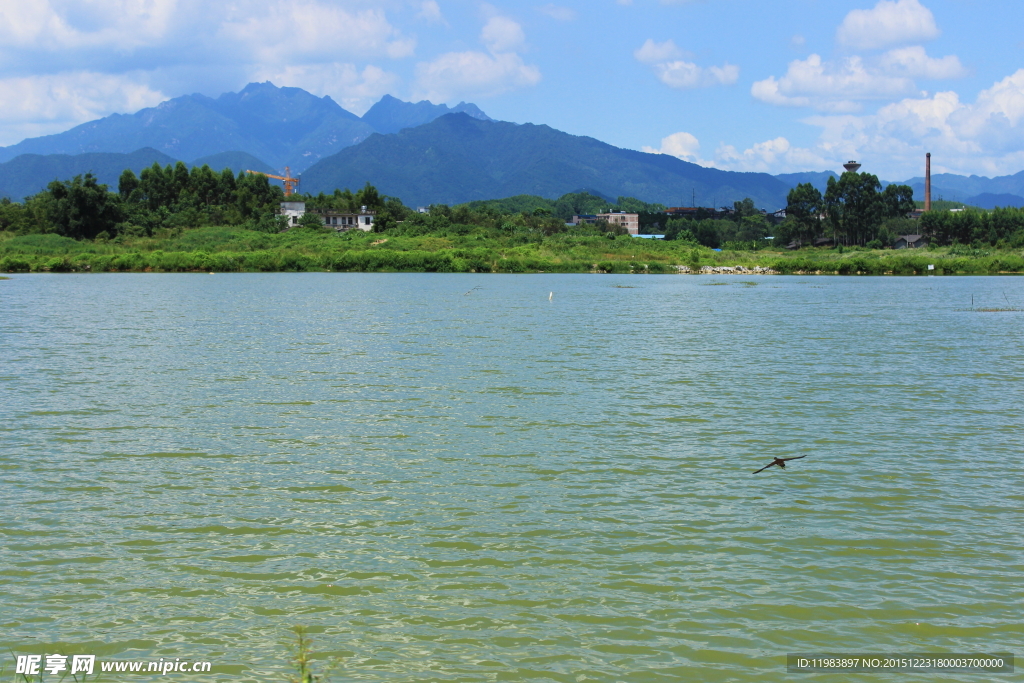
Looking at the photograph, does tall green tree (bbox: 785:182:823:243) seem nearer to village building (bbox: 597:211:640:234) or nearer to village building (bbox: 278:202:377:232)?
village building (bbox: 597:211:640:234)

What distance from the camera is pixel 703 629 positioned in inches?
269

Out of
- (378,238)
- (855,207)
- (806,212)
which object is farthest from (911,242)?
(378,238)

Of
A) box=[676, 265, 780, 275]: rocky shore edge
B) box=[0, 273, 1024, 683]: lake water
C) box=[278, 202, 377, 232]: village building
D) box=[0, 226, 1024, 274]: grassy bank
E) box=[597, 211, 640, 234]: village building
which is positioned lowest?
box=[0, 273, 1024, 683]: lake water

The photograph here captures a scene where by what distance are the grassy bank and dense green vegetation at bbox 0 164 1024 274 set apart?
0.16 metres

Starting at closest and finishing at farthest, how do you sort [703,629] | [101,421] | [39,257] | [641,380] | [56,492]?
[703,629]
[56,492]
[101,421]
[641,380]
[39,257]

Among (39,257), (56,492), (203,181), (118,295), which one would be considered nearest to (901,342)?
(56,492)

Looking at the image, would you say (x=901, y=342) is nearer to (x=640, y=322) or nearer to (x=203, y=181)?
(x=640, y=322)

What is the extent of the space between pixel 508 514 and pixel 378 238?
98403mm

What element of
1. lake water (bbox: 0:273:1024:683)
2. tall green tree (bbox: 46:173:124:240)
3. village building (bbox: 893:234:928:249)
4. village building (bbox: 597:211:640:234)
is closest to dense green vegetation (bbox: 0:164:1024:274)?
tall green tree (bbox: 46:173:124:240)

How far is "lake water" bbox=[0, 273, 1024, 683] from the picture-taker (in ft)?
22.0

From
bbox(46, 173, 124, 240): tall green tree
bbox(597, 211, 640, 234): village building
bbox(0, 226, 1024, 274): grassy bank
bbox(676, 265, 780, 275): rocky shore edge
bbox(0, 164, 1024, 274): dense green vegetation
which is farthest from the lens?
bbox(597, 211, 640, 234): village building

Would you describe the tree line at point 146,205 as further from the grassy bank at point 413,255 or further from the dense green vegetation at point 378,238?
the grassy bank at point 413,255

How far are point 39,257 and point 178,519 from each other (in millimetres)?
100684

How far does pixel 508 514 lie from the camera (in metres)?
9.61
